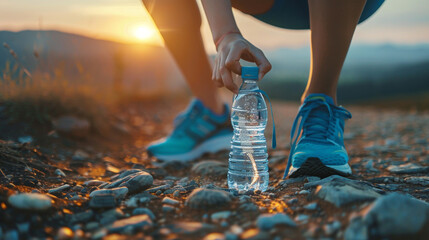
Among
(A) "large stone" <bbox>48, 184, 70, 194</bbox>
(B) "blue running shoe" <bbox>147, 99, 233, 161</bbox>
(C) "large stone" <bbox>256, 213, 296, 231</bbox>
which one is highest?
(B) "blue running shoe" <bbox>147, 99, 233, 161</bbox>

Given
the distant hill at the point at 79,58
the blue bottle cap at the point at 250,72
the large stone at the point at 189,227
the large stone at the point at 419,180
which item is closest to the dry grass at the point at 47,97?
the distant hill at the point at 79,58

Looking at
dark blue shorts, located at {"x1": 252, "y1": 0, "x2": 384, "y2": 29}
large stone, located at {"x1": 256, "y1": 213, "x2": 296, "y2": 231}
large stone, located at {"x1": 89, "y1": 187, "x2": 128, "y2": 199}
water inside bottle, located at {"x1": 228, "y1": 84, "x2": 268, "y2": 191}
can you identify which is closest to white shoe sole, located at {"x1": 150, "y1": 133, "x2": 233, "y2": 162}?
water inside bottle, located at {"x1": 228, "y1": 84, "x2": 268, "y2": 191}

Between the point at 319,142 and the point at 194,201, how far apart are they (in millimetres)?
973

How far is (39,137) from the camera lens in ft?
10.4

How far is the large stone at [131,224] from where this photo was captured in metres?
1.42

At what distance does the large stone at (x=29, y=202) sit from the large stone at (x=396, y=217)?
1.32 m

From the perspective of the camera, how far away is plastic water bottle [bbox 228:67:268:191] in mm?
2242

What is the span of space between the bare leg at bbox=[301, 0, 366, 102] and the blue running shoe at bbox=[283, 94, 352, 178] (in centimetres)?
11

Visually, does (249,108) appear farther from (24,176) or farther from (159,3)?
(24,176)

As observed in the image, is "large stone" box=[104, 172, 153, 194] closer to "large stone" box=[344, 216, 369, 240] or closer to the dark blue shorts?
"large stone" box=[344, 216, 369, 240]

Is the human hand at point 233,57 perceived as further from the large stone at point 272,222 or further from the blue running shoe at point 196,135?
the blue running shoe at point 196,135

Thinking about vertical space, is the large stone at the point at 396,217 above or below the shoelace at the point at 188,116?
below

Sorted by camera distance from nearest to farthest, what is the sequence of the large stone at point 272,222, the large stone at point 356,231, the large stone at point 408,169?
1. the large stone at point 356,231
2. the large stone at point 272,222
3. the large stone at point 408,169

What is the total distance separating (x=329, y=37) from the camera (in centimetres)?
212
